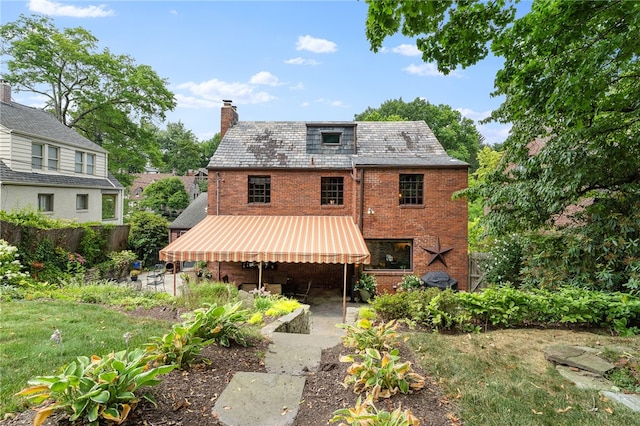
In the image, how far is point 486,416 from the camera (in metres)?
3.20

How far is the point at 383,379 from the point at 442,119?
45.3 m

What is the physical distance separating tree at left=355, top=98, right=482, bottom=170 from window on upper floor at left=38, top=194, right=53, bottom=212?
3317 centimetres

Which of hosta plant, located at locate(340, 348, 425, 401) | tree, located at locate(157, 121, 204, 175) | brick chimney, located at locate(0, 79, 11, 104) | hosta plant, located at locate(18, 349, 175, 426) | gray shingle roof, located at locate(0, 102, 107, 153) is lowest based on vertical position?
hosta plant, located at locate(340, 348, 425, 401)

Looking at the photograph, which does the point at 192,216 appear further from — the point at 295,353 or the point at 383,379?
the point at 383,379

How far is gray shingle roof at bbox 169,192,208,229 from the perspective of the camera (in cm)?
2292

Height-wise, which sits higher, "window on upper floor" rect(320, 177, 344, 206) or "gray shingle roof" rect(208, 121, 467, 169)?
"gray shingle roof" rect(208, 121, 467, 169)

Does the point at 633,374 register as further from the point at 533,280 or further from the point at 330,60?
the point at 330,60

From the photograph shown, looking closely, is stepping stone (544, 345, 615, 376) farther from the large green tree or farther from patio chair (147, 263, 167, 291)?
patio chair (147, 263, 167, 291)

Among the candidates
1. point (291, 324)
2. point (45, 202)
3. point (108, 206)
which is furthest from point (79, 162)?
point (291, 324)

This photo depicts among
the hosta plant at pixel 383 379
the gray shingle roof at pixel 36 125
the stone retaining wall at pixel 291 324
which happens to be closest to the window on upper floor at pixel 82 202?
the gray shingle roof at pixel 36 125

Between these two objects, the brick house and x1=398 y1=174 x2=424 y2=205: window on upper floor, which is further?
x1=398 y1=174 x2=424 y2=205: window on upper floor

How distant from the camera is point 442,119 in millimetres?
43000

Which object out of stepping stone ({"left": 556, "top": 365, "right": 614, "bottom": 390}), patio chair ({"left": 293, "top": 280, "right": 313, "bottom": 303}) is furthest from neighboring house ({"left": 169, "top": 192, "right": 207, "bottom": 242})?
stepping stone ({"left": 556, "top": 365, "right": 614, "bottom": 390})

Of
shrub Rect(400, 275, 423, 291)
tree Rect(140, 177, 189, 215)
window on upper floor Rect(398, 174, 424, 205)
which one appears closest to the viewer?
shrub Rect(400, 275, 423, 291)
